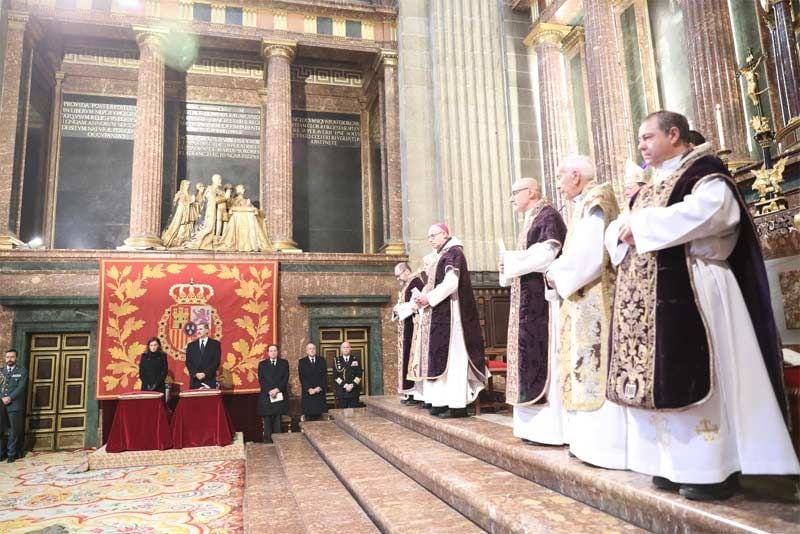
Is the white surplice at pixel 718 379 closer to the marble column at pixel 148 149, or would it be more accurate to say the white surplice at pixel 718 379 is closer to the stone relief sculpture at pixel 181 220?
the marble column at pixel 148 149

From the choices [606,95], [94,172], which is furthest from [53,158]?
[606,95]

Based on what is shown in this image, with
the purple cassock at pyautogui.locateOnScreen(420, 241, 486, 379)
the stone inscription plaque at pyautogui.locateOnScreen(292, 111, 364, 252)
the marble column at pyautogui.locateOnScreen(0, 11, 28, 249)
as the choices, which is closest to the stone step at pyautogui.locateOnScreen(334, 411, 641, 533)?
the purple cassock at pyautogui.locateOnScreen(420, 241, 486, 379)

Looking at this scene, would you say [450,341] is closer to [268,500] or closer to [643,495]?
[268,500]

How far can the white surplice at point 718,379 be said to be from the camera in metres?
2.03

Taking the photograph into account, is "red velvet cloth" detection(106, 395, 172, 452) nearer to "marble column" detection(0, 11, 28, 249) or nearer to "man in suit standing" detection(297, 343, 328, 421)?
"man in suit standing" detection(297, 343, 328, 421)

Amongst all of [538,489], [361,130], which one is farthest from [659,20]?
[538,489]

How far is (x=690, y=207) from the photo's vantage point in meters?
2.15

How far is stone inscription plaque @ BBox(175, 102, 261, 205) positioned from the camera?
1162 centimetres

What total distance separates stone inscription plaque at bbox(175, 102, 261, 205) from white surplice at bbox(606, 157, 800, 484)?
34.5 feet

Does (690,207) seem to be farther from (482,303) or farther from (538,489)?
(482,303)

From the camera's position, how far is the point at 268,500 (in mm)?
4395

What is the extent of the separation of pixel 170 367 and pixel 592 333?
7.81 m

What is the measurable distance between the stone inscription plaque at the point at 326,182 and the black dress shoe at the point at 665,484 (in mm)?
10218

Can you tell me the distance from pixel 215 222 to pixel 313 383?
3.70 meters
